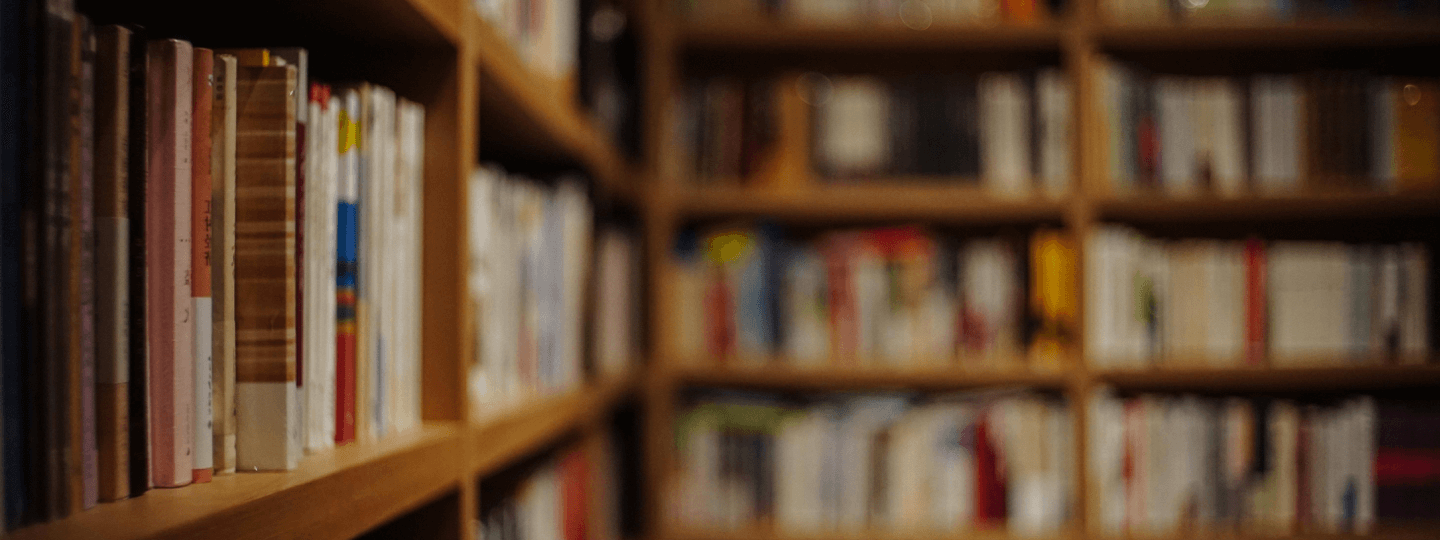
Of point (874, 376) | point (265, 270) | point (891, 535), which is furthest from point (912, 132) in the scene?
point (265, 270)

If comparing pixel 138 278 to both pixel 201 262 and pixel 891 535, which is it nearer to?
pixel 201 262

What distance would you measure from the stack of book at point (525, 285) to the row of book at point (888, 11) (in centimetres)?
64

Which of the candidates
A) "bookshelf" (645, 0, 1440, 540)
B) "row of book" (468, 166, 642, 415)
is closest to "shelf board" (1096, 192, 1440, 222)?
"bookshelf" (645, 0, 1440, 540)

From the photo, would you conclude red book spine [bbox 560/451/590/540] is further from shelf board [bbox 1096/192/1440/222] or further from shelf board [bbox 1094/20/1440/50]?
shelf board [bbox 1094/20/1440/50]

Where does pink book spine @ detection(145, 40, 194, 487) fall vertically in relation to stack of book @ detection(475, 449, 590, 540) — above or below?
above

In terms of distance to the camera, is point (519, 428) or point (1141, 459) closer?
point (519, 428)

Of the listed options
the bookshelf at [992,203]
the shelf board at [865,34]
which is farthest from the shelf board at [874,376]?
the shelf board at [865,34]

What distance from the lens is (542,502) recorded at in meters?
1.12

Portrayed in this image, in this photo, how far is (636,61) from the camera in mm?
1758

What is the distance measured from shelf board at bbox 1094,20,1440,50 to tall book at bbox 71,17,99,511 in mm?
1702

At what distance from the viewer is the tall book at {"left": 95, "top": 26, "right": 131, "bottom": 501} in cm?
38

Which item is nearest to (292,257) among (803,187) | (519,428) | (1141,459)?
(519,428)

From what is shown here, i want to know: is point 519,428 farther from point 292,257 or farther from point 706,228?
point 706,228

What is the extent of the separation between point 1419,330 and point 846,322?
42.1 inches
